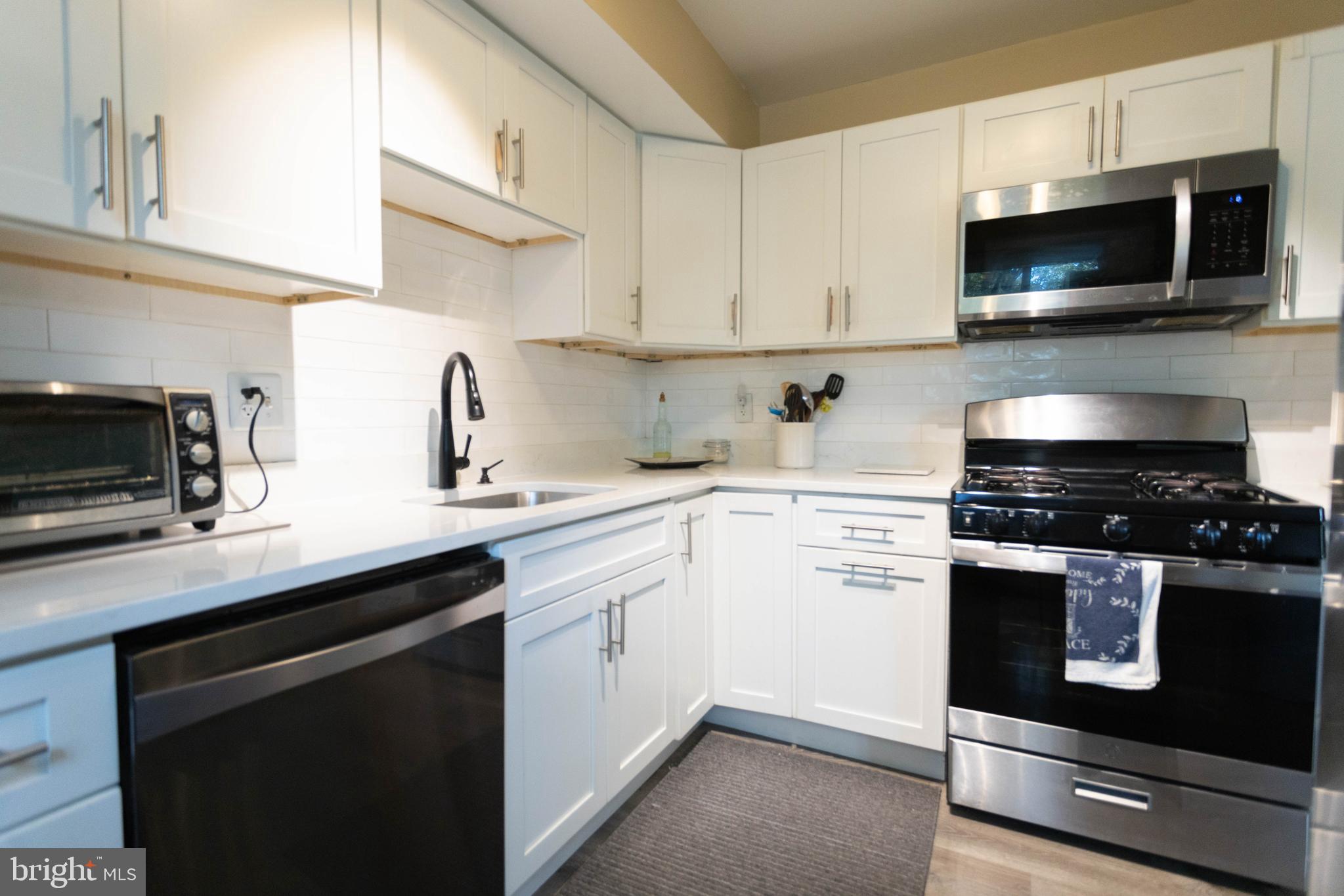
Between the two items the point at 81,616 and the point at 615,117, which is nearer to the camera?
the point at 81,616

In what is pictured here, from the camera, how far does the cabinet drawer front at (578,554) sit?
1347 millimetres

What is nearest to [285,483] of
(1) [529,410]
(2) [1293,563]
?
(1) [529,410]

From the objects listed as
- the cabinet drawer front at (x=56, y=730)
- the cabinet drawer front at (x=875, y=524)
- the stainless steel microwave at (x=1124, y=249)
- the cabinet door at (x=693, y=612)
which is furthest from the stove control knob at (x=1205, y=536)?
the cabinet drawer front at (x=56, y=730)

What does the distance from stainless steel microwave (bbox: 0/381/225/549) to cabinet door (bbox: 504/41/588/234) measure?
104 cm

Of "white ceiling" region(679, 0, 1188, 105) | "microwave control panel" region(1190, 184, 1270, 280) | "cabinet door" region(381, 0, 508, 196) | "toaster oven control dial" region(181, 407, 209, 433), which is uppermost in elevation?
"white ceiling" region(679, 0, 1188, 105)

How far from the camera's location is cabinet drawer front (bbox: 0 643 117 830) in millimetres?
656

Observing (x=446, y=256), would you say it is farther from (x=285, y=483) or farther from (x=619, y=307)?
(x=285, y=483)

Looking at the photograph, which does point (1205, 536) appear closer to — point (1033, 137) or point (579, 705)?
point (1033, 137)

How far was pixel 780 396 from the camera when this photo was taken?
2.81 meters

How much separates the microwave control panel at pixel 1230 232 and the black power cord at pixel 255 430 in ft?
8.55

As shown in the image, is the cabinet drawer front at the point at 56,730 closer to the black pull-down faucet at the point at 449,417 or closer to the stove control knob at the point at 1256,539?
the black pull-down faucet at the point at 449,417

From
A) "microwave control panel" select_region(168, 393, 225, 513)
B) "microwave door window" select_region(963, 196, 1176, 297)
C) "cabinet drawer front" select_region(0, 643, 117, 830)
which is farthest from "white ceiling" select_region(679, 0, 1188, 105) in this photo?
"cabinet drawer front" select_region(0, 643, 117, 830)

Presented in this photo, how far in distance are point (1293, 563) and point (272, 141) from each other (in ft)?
8.07

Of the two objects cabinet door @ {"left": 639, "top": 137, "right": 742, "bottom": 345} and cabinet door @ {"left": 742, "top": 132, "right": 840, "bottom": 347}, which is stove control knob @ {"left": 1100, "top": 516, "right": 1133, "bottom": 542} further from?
cabinet door @ {"left": 639, "top": 137, "right": 742, "bottom": 345}
